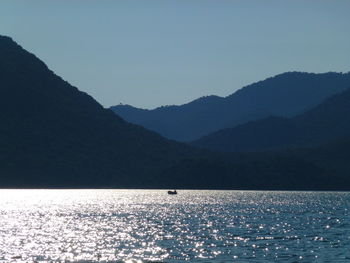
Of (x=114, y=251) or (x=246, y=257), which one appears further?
(x=114, y=251)

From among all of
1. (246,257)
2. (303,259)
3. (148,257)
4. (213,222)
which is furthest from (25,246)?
(213,222)

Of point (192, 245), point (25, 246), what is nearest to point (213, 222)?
point (192, 245)

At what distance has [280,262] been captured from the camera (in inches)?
4281

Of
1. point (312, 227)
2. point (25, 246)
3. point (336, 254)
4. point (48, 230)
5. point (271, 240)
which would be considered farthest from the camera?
point (312, 227)

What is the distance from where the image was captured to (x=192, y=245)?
131m

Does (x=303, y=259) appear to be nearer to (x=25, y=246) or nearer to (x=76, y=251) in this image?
(x=76, y=251)

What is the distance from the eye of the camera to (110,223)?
188 m

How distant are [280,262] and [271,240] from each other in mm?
32674

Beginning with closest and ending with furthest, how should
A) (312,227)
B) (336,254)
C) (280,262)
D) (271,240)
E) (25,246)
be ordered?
(280,262)
(336,254)
(25,246)
(271,240)
(312,227)

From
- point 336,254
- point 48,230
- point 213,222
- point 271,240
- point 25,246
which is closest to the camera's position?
point 336,254

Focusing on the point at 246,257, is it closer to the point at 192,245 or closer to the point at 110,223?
the point at 192,245

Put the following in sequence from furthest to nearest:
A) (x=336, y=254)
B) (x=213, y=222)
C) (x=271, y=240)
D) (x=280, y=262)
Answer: (x=213, y=222), (x=271, y=240), (x=336, y=254), (x=280, y=262)

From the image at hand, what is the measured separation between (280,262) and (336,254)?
1474 centimetres

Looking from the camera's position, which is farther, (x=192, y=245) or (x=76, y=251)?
(x=192, y=245)
